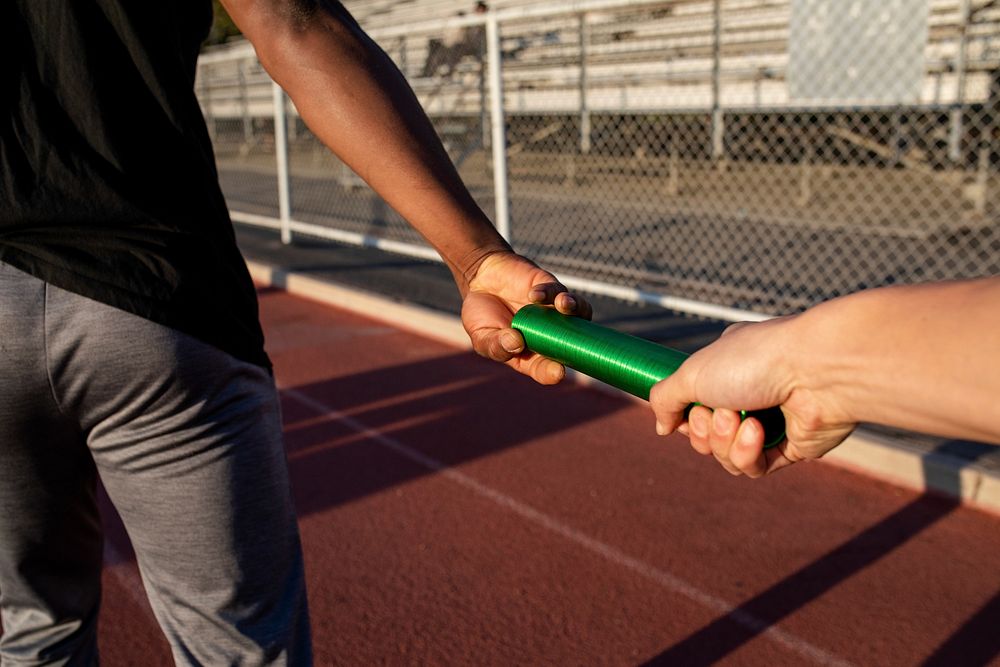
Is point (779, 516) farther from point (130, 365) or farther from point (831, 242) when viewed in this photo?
point (831, 242)

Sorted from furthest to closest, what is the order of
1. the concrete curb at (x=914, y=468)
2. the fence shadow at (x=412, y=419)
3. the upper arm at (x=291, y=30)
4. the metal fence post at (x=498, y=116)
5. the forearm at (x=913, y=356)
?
1. the metal fence post at (x=498, y=116)
2. the fence shadow at (x=412, y=419)
3. the concrete curb at (x=914, y=468)
4. the upper arm at (x=291, y=30)
5. the forearm at (x=913, y=356)

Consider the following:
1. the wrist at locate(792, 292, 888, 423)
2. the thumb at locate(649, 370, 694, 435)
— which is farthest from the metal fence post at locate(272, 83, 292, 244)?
the wrist at locate(792, 292, 888, 423)

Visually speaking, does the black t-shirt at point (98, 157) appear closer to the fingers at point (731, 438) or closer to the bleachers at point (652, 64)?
the fingers at point (731, 438)

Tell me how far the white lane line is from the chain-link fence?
6.86 feet

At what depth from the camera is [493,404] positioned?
17.0 ft

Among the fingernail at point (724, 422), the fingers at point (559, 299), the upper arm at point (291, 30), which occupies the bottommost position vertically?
the fingernail at point (724, 422)

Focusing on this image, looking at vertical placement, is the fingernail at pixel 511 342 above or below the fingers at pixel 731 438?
above

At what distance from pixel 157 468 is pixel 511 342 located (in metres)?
0.55

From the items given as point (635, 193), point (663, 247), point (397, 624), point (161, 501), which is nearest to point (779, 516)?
point (397, 624)

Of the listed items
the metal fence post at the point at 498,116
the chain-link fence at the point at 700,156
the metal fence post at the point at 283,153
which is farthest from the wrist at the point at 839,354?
the metal fence post at the point at 283,153

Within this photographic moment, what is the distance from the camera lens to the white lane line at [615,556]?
294 cm

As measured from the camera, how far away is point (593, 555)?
351 centimetres

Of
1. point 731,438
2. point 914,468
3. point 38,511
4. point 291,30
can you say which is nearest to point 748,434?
point 731,438

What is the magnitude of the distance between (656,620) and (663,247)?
22.0 ft
